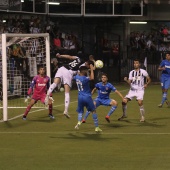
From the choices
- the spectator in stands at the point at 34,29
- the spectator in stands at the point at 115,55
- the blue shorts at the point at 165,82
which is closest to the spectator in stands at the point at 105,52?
the spectator in stands at the point at 115,55

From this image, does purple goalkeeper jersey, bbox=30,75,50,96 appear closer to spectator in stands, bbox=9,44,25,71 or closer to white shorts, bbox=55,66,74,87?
white shorts, bbox=55,66,74,87

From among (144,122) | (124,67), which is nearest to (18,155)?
(144,122)

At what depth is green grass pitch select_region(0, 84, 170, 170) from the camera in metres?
11.4

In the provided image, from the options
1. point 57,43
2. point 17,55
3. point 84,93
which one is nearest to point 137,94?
point 84,93

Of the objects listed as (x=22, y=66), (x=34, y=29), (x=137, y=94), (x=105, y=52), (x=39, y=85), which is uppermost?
(x=34, y=29)

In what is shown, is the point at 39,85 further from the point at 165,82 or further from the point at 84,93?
the point at 165,82

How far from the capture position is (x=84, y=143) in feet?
A: 45.4

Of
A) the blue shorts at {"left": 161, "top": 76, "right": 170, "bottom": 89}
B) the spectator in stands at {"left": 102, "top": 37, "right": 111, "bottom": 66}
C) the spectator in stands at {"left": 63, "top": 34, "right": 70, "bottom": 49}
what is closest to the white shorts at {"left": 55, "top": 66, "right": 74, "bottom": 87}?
the blue shorts at {"left": 161, "top": 76, "right": 170, "bottom": 89}

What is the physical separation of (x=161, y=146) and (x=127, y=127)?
3.40m

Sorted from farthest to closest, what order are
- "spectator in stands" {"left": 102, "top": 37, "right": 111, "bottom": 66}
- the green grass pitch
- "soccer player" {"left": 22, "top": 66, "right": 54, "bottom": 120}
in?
"spectator in stands" {"left": 102, "top": 37, "right": 111, "bottom": 66} < "soccer player" {"left": 22, "top": 66, "right": 54, "bottom": 120} < the green grass pitch

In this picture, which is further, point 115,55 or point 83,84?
point 115,55

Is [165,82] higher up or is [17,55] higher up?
[17,55]

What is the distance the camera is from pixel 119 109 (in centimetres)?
2206

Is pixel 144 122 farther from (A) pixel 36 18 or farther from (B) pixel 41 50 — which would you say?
(A) pixel 36 18
